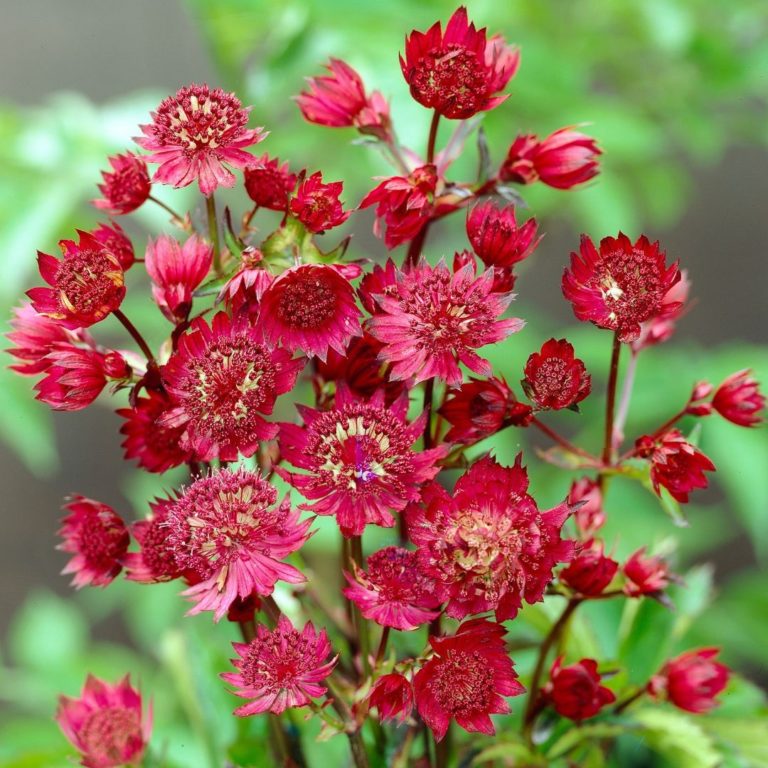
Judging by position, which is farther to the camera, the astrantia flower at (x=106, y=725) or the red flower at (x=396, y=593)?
the astrantia flower at (x=106, y=725)

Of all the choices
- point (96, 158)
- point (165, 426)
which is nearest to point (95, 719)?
point (165, 426)

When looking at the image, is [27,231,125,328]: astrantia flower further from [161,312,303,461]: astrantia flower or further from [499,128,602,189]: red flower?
[499,128,602,189]: red flower

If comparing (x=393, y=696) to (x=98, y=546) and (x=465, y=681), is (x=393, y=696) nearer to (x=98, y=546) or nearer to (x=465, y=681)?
(x=465, y=681)

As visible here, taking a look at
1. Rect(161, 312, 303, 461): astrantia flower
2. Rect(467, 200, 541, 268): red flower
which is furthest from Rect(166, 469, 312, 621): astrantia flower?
Rect(467, 200, 541, 268): red flower

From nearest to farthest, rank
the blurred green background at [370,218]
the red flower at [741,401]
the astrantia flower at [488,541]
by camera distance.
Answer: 1. the astrantia flower at [488,541]
2. the red flower at [741,401]
3. the blurred green background at [370,218]

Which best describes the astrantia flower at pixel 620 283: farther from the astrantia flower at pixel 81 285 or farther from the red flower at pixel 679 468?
the astrantia flower at pixel 81 285

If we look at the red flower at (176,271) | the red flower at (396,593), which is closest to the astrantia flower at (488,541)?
the red flower at (396,593)

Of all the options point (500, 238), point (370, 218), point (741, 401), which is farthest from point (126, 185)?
point (370, 218)
